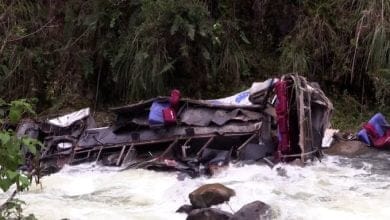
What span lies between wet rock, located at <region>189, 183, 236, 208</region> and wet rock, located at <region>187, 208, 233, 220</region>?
0.36m

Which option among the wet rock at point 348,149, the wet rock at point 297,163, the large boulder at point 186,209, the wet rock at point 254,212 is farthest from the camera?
the wet rock at point 348,149

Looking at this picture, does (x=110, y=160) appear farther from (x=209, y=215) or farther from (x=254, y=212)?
(x=254, y=212)

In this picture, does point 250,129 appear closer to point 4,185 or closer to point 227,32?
point 227,32

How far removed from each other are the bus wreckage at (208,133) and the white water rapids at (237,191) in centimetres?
27

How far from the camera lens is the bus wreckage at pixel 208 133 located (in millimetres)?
8422

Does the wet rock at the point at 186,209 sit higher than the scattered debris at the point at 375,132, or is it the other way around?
the scattered debris at the point at 375,132

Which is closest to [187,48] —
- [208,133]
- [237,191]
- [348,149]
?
[208,133]

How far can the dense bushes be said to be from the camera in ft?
37.3

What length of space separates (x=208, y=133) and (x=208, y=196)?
2.28 metres

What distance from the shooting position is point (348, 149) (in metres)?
9.30

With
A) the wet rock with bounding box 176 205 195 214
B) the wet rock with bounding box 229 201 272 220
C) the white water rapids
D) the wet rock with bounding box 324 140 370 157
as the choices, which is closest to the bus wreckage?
the white water rapids

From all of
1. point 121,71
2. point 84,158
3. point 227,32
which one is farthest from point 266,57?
point 84,158

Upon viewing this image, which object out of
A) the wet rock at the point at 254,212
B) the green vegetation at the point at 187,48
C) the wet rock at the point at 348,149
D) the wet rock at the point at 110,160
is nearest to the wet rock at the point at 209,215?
the wet rock at the point at 254,212

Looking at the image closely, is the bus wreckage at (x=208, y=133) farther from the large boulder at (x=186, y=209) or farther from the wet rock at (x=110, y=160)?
the large boulder at (x=186, y=209)
